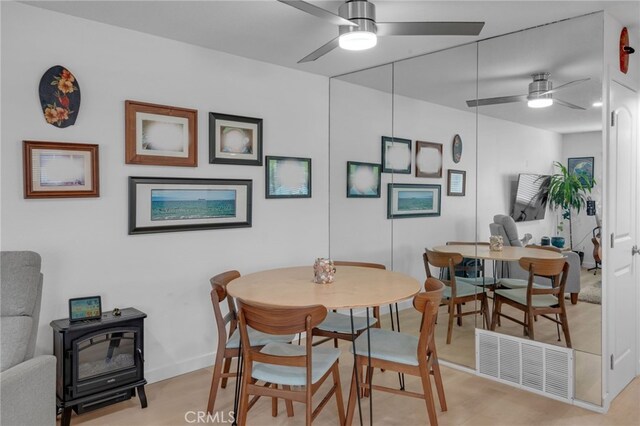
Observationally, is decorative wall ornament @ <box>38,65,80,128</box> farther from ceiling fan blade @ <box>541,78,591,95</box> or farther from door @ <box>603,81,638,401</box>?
door @ <box>603,81,638,401</box>

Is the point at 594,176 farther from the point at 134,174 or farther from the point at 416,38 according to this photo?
the point at 134,174

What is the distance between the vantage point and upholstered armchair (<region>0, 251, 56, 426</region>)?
73.9 inches

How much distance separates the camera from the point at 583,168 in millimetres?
2850

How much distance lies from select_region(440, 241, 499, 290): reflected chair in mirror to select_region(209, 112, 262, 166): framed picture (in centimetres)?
188

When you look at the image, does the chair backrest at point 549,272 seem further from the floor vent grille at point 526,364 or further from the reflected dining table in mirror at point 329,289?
the reflected dining table in mirror at point 329,289

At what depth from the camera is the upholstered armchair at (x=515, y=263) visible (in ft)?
9.39

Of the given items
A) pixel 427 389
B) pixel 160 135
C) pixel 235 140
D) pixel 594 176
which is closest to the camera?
pixel 427 389

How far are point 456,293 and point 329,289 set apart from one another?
1.35m

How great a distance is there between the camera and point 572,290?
9.39 ft

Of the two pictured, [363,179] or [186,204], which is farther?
[363,179]

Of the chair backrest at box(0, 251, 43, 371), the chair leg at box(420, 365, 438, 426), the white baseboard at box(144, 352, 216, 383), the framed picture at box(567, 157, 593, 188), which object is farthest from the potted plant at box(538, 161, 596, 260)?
the chair backrest at box(0, 251, 43, 371)

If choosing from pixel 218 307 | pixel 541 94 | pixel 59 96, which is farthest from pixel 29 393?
pixel 541 94

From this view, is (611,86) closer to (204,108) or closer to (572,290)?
(572,290)

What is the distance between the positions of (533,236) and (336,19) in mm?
2038
